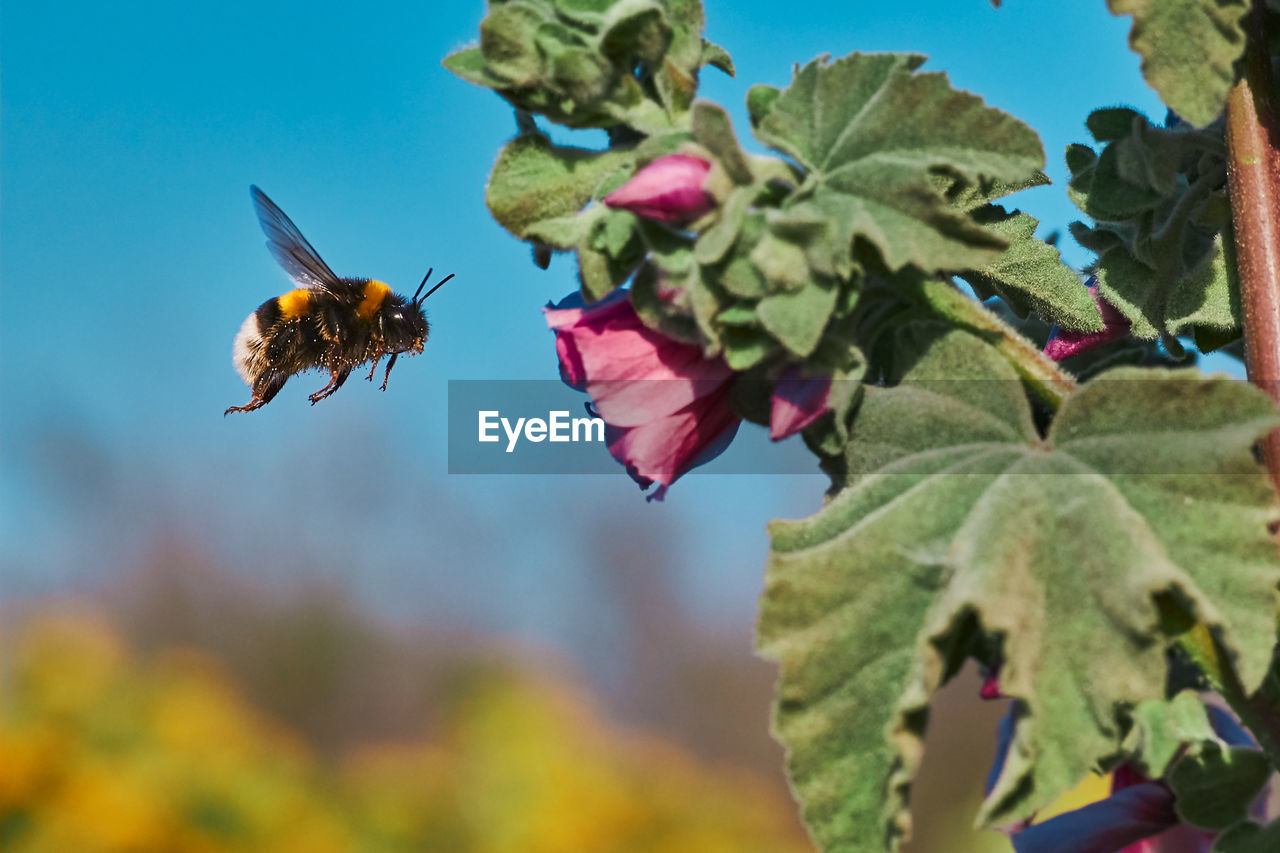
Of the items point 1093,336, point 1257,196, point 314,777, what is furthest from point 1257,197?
point 314,777

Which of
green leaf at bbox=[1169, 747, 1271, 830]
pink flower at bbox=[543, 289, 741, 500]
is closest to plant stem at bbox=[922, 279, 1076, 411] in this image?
pink flower at bbox=[543, 289, 741, 500]

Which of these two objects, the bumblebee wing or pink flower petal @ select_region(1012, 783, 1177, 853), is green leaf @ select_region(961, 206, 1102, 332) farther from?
the bumblebee wing

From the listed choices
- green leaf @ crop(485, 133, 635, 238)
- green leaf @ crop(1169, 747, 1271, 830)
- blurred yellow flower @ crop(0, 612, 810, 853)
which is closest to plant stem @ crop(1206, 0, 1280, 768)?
green leaf @ crop(1169, 747, 1271, 830)

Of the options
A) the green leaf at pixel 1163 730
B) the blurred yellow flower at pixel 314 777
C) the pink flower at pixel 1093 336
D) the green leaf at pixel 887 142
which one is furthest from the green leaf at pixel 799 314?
the blurred yellow flower at pixel 314 777

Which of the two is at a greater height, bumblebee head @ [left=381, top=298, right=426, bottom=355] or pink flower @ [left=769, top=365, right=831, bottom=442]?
bumblebee head @ [left=381, top=298, right=426, bottom=355]

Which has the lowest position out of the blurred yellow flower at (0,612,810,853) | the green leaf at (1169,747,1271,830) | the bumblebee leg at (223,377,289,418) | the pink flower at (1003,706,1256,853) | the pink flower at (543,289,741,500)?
the blurred yellow flower at (0,612,810,853)

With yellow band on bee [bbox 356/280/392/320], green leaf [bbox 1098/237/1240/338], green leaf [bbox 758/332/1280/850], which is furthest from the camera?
yellow band on bee [bbox 356/280/392/320]

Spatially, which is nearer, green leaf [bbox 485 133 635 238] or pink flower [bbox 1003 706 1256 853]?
green leaf [bbox 485 133 635 238]

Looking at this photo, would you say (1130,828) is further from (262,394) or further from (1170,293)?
(262,394)

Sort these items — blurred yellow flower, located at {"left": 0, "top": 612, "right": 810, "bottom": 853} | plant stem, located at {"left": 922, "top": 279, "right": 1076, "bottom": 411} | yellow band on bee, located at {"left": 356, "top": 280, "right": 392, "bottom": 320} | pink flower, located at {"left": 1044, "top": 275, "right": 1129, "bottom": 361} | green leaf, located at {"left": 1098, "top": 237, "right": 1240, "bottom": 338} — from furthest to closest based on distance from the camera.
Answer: blurred yellow flower, located at {"left": 0, "top": 612, "right": 810, "bottom": 853} → yellow band on bee, located at {"left": 356, "top": 280, "right": 392, "bottom": 320} → pink flower, located at {"left": 1044, "top": 275, "right": 1129, "bottom": 361} → green leaf, located at {"left": 1098, "top": 237, "right": 1240, "bottom": 338} → plant stem, located at {"left": 922, "top": 279, "right": 1076, "bottom": 411}
